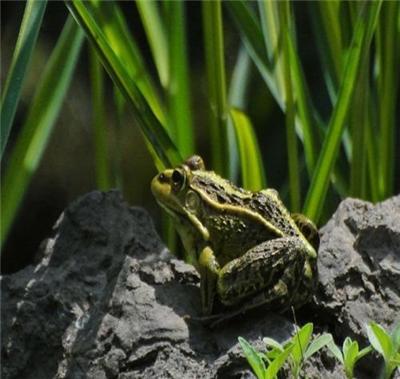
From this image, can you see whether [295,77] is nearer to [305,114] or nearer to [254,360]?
[305,114]

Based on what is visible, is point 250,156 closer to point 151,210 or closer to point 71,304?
point 71,304

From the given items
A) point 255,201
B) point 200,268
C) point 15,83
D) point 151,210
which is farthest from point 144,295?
point 151,210

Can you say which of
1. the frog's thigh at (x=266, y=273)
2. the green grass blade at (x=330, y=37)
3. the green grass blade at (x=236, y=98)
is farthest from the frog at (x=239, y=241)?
the green grass blade at (x=330, y=37)

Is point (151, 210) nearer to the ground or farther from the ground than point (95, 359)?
farther from the ground

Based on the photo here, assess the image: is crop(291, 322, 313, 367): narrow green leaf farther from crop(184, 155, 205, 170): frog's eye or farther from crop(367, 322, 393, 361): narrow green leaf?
crop(184, 155, 205, 170): frog's eye

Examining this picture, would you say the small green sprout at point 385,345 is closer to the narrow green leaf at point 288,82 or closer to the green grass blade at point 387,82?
the narrow green leaf at point 288,82

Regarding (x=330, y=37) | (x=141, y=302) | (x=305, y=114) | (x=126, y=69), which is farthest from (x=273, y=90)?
(x=141, y=302)

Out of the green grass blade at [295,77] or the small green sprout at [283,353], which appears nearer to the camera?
the small green sprout at [283,353]
